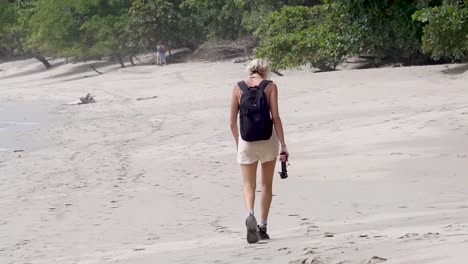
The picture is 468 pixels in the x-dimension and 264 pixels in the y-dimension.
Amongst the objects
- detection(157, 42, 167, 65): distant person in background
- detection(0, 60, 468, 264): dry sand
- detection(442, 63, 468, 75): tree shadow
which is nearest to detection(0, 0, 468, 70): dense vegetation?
detection(442, 63, 468, 75): tree shadow

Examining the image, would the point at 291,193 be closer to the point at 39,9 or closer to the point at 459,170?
the point at 459,170

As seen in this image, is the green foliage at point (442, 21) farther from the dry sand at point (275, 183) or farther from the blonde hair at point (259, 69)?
the blonde hair at point (259, 69)

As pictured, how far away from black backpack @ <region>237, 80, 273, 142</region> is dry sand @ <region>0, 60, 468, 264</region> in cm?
86

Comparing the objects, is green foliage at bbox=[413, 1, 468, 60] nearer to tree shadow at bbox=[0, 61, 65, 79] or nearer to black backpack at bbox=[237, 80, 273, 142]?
black backpack at bbox=[237, 80, 273, 142]

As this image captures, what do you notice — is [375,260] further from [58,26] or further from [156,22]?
[58,26]

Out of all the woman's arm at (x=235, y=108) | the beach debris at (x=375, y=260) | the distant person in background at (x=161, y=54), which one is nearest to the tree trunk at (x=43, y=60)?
the distant person in background at (x=161, y=54)

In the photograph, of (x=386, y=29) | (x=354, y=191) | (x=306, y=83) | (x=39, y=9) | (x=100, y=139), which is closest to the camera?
(x=354, y=191)

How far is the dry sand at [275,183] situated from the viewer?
23.3 feet

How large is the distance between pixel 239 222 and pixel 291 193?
1605 mm

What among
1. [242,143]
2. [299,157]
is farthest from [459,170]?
[242,143]

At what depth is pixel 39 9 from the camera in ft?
179

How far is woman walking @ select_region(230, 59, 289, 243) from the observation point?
702 cm

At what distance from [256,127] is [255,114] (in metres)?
0.10

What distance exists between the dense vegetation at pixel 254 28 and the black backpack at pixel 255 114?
214 inches
